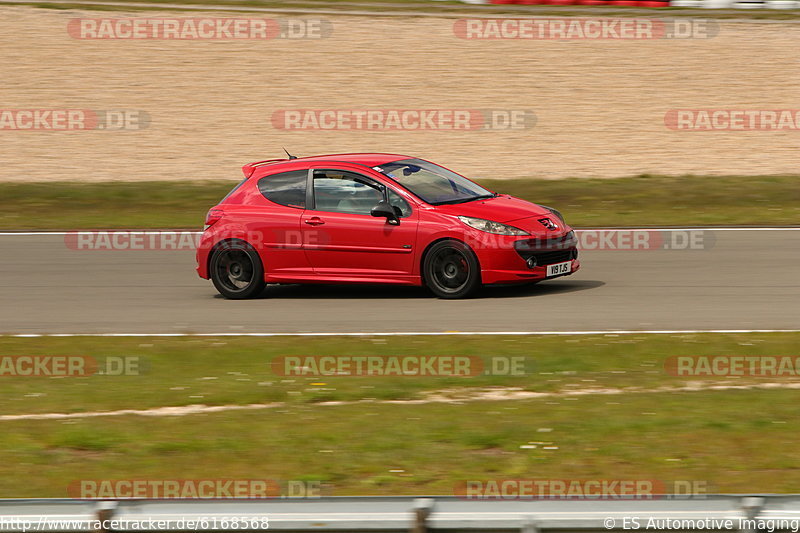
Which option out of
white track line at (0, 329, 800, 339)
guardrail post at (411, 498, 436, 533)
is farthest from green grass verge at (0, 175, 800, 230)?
guardrail post at (411, 498, 436, 533)

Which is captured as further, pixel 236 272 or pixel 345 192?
pixel 236 272

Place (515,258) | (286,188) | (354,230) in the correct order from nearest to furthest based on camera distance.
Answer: (515,258) → (354,230) → (286,188)

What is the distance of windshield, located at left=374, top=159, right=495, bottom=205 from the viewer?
12.7 metres

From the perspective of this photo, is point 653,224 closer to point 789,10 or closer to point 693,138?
point 693,138

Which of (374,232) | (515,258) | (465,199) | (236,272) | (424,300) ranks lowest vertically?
(424,300)

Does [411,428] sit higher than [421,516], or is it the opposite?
[421,516]

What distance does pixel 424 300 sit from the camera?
12.4 metres

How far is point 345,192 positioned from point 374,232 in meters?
0.63

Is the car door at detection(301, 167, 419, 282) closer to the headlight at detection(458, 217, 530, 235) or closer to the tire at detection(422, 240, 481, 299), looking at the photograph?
the tire at detection(422, 240, 481, 299)

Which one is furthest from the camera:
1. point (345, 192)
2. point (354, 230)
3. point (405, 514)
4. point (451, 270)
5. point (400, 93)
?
point (400, 93)

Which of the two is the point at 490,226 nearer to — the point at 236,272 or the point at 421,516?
→ the point at 236,272

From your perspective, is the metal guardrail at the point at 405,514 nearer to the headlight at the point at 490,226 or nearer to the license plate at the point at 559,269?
the headlight at the point at 490,226

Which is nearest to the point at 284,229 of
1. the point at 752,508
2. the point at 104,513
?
the point at 104,513

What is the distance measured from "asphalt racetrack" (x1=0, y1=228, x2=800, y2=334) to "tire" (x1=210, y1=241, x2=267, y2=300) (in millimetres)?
186
